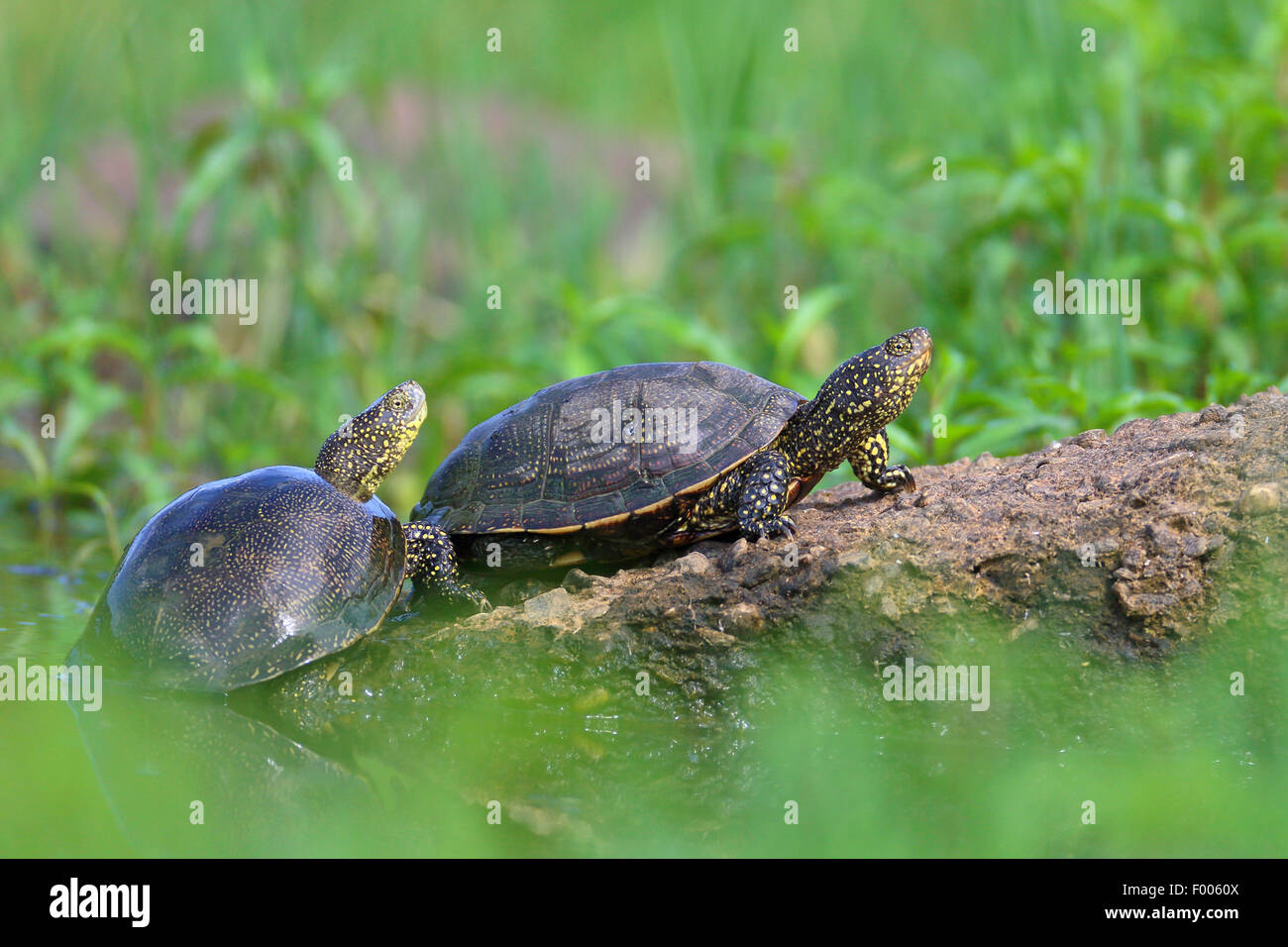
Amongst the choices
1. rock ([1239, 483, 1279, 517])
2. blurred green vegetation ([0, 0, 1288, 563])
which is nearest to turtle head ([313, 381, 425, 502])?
blurred green vegetation ([0, 0, 1288, 563])

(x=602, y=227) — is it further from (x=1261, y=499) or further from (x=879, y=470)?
(x=1261, y=499)

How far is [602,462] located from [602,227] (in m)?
4.28

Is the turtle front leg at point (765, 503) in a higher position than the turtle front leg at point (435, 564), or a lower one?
higher

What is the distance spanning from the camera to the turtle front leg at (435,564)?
11.8ft

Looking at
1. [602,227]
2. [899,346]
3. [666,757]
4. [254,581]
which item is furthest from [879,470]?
[602,227]

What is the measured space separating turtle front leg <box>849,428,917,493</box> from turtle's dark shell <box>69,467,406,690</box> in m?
1.49

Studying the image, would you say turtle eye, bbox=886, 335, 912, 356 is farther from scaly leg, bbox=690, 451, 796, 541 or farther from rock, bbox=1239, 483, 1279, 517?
rock, bbox=1239, 483, 1279, 517

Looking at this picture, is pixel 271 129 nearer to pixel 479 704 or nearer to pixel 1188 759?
pixel 479 704

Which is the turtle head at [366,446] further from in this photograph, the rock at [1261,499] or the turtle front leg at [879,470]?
the rock at [1261,499]

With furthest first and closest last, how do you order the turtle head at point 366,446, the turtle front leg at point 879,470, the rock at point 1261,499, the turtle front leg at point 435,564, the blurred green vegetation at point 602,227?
the blurred green vegetation at point 602,227 < the turtle head at point 366,446 < the turtle front leg at point 879,470 < the turtle front leg at point 435,564 < the rock at point 1261,499

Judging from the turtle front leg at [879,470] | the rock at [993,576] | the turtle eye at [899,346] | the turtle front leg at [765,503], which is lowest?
the rock at [993,576]

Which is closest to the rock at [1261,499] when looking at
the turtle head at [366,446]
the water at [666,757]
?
the water at [666,757]

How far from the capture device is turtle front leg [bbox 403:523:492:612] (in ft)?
11.8

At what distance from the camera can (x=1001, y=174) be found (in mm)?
5609
